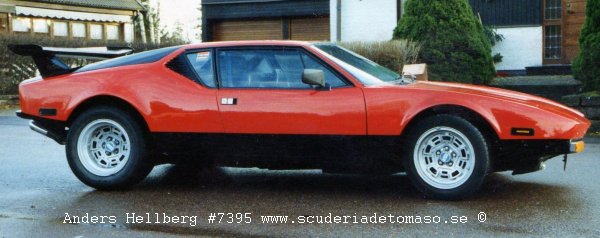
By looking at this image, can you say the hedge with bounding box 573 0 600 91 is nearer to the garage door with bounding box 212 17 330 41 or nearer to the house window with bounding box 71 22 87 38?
the garage door with bounding box 212 17 330 41

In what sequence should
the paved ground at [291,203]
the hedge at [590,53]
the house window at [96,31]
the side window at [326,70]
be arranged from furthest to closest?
1. the house window at [96,31]
2. the hedge at [590,53]
3. the side window at [326,70]
4. the paved ground at [291,203]

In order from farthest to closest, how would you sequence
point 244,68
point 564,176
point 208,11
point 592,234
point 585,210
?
point 208,11 → point 564,176 → point 244,68 → point 585,210 → point 592,234

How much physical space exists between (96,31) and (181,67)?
34.2 meters

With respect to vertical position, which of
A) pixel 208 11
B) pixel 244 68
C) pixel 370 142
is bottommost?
pixel 370 142

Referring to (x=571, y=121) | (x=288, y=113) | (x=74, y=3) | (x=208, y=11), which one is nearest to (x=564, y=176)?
(x=571, y=121)

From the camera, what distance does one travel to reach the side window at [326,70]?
6574 mm

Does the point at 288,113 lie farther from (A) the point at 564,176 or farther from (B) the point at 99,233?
(A) the point at 564,176

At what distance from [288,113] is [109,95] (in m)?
1.65

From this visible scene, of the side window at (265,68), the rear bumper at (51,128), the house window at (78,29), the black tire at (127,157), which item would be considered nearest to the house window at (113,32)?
the house window at (78,29)

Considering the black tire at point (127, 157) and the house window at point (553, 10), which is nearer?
the black tire at point (127, 157)

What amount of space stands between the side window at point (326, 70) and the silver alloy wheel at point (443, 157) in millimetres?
824

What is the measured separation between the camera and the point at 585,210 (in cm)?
588

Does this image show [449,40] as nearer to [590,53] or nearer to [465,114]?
[590,53]

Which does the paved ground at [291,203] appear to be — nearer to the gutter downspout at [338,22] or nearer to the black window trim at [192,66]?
the black window trim at [192,66]
